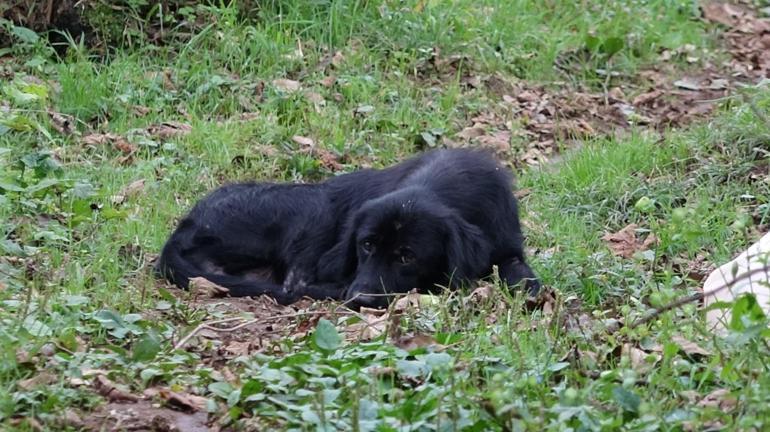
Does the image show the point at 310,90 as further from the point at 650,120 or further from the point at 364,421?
the point at 364,421

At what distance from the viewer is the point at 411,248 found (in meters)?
6.64

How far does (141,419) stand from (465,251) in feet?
9.14

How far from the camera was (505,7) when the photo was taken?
11094mm

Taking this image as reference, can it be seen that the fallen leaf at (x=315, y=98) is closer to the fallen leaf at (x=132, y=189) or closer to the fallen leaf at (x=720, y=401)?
the fallen leaf at (x=132, y=189)

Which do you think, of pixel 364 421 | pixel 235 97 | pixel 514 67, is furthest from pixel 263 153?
pixel 364 421

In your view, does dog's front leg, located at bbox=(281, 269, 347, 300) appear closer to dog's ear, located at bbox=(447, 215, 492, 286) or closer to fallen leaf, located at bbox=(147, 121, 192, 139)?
dog's ear, located at bbox=(447, 215, 492, 286)

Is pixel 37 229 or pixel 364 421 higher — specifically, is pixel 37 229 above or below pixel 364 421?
below

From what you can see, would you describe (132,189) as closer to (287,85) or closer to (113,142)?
(113,142)

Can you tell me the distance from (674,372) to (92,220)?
148 inches

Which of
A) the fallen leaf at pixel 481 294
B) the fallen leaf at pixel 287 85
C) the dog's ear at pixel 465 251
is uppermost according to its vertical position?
the fallen leaf at pixel 481 294

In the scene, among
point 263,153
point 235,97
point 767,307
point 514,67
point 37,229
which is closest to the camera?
point 767,307

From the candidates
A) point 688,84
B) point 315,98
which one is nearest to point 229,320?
point 315,98

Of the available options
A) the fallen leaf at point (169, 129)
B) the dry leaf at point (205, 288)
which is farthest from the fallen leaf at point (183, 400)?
the fallen leaf at point (169, 129)

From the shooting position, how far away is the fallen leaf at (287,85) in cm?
953
